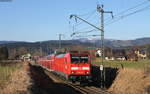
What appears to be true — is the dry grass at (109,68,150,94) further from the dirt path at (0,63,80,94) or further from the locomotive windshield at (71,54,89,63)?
the dirt path at (0,63,80,94)

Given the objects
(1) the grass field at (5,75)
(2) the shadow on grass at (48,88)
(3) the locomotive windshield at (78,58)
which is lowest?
(2) the shadow on grass at (48,88)

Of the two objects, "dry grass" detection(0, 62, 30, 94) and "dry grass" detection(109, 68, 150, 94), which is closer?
"dry grass" detection(0, 62, 30, 94)

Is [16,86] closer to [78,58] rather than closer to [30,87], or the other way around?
[30,87]

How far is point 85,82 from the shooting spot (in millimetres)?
40719

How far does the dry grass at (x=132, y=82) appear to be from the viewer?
27.2 m

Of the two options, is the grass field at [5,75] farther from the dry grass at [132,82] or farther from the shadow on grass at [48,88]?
the dry grass at [132,82]

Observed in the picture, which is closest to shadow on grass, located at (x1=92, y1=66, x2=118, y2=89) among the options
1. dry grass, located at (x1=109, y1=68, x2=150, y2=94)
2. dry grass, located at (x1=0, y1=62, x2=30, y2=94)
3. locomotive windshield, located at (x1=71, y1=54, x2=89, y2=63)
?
dry grass, located at (x1=109, y1=68, x2=150, y2=94)

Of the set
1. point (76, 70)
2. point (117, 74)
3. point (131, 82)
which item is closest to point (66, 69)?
point (76, 70)

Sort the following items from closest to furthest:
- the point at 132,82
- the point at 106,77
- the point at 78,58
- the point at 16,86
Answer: the point at 16,86
the point at 132,82
the point at 78,58
the point at 106,77

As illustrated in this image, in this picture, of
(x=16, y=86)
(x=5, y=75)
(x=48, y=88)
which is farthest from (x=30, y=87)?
(x=5, y=75)

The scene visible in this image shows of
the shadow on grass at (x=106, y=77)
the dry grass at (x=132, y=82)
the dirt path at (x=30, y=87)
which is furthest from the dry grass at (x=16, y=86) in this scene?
the shadow on grass at (x=106, y=77)

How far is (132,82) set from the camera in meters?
30.3

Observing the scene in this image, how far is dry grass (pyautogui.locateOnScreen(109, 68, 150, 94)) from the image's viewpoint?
27.2 m

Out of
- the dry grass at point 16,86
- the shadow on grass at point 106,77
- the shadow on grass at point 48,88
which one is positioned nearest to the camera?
the dry grass at point 16,86
